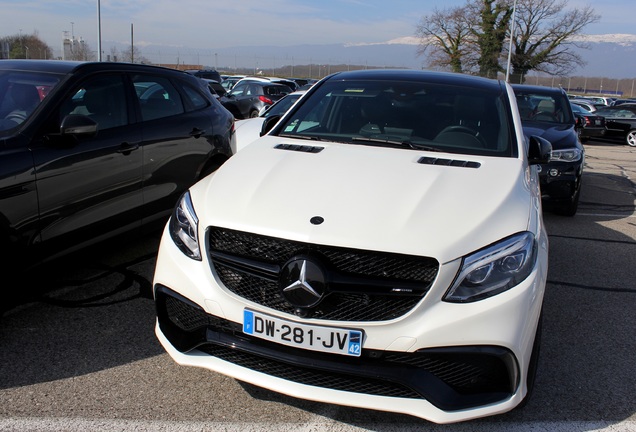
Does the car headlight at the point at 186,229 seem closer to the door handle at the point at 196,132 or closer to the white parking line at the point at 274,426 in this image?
the white parking line at the point at 274,426

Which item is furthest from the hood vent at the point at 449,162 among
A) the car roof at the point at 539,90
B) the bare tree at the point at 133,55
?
the bare tree at the point at 133,55

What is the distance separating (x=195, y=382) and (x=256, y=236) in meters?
1.00

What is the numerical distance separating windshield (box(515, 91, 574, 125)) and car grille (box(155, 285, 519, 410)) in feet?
22.7

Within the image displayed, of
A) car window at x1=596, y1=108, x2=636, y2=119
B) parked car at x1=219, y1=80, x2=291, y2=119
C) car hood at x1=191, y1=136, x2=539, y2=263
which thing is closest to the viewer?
car hood at x1=191, y1=136, x2=539, y2=263

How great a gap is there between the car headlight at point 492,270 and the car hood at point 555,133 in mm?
5290

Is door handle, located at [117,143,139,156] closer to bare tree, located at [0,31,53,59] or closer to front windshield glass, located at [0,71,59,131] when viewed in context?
front windshield glass, located at [0,71,59,131]

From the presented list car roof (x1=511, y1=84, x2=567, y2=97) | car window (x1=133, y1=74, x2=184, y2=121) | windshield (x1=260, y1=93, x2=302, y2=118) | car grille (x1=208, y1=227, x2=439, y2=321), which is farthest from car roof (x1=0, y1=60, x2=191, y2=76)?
car roof (x1=511, y1=84, x2=567, y2=97)

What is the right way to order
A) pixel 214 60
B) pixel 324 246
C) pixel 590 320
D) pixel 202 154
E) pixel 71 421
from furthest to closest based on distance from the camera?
pixel 214 60 < pixel 202 154 < pixel 590 320 < pixel 71 421 < pixel 324 246

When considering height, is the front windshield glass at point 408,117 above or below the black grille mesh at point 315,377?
above

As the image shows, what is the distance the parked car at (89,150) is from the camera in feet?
11.8

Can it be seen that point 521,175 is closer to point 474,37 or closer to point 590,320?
point 590,320

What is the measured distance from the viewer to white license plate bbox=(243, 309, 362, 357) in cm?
248

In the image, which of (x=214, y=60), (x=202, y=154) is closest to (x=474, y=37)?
(x=214, y=60)

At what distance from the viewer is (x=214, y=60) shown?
74500 mm
